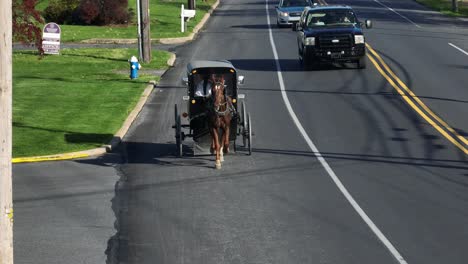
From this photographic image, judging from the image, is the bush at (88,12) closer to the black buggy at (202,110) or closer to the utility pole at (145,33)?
the utility pole at (145,33)

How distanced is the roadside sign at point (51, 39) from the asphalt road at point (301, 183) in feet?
24.5

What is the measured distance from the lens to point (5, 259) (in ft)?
32.8

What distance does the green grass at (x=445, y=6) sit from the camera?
67.6 meters

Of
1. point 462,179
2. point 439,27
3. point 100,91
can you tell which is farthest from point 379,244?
point 439,27

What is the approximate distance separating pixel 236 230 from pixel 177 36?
34.3 metres

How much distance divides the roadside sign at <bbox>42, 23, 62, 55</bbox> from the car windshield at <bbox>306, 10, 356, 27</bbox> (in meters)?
9.95

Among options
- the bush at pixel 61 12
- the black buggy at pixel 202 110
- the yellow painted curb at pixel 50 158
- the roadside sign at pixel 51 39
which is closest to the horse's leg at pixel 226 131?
the black buggy at pixel 202 110

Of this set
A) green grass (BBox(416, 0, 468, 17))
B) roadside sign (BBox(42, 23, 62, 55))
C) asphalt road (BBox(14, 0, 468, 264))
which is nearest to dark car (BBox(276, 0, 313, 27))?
green grass (BBox(416, 0, 468, 17))

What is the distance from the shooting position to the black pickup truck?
35344 millimetres

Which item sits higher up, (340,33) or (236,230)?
(340,33)

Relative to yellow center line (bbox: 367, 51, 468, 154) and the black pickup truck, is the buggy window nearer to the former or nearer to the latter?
yellow center line (bbox: 367, 51, 468, 154)

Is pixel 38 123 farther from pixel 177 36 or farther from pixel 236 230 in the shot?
pixel 177 36

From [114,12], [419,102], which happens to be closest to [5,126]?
[419,102]

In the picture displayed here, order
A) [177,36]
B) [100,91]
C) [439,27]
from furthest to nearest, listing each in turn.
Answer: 1. [439,27]
2. [177,36]
3. [100,91]
